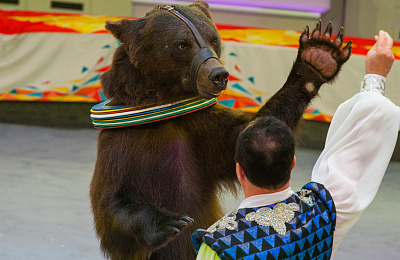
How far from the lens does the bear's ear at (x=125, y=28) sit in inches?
81.0

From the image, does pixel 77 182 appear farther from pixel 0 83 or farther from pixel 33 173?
pixel 0 83

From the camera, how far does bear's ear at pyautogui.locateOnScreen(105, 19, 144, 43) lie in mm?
2059

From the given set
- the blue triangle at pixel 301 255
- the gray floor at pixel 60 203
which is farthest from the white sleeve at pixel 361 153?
the gray floor at pixel 60 203

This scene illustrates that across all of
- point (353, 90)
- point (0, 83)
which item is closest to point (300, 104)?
point (353, 90)

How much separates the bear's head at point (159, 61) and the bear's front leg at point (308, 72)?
25 cm

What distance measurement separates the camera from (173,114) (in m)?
1.97

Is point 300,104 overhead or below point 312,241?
overhead

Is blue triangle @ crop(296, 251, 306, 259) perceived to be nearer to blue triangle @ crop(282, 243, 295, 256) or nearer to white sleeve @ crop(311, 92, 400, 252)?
blue triangle @ crop(282, 243, 295, 256)

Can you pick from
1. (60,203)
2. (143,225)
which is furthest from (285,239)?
(60,203)

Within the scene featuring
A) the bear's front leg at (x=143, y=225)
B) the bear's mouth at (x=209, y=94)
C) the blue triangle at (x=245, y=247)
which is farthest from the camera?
the bear's mouth at (x=209, y=94)

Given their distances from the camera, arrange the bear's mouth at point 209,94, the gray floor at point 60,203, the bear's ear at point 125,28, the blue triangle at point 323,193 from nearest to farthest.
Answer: the blue triangle at point 323,193 < the bear's mouth at point 209,94 < the bear's ear at point 125,28 < the gray floor at point 60,203

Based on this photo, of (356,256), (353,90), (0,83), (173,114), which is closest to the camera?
(173,114)

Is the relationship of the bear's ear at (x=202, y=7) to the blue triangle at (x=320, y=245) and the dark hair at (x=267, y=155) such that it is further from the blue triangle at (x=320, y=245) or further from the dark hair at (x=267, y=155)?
the blue triangle at (x=320, y=245)

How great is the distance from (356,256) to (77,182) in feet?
7.00
